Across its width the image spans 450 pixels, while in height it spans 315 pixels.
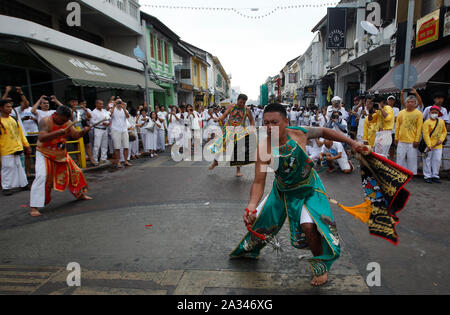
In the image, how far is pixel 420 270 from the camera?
301cm

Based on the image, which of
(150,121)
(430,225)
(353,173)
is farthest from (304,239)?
(150,121)

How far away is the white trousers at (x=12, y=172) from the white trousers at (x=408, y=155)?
8.48 meters

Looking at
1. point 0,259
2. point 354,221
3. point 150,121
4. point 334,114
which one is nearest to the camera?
point 0,259

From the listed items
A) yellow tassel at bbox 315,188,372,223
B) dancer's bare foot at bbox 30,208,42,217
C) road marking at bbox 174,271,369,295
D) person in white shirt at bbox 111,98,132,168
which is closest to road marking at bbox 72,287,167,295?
road marking at bbox 174,271,369,295

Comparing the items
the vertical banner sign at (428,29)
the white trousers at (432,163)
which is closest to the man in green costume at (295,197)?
the white trousers at (432,163)

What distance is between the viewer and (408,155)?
7.18 m

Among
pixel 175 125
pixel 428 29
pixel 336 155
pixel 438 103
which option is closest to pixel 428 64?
pixel 428 29

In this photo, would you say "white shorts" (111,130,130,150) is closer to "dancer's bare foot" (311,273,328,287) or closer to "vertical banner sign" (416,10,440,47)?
"dancer's bare foot" (311,273,328,287)

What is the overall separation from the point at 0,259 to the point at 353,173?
723 cm

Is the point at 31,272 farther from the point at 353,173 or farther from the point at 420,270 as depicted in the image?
the point at 353,173

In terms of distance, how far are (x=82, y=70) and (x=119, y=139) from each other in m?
3.99

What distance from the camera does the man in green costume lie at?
263 cm

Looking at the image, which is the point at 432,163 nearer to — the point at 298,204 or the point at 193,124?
the point at 298,204

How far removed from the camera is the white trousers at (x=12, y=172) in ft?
20.9
